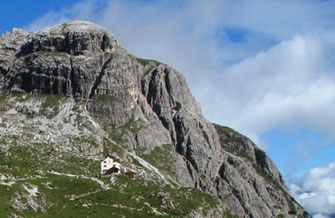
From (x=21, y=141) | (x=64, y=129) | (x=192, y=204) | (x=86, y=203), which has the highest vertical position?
(x=64, y=129)

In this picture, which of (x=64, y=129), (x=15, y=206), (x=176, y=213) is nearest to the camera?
(x=15, y=206)

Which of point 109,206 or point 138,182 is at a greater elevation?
point 138,182

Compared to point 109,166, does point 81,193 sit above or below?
below

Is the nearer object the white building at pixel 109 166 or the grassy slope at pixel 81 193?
the grassy slope at pixel 81 193

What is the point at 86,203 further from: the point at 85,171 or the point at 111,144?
the point at 111,144

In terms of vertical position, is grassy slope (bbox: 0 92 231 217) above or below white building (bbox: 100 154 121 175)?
below

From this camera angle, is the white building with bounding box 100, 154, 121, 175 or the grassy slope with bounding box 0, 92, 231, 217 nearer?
the grassy slope with bounding box 0, 92, 231, 217

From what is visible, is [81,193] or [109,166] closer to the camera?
[81,193]

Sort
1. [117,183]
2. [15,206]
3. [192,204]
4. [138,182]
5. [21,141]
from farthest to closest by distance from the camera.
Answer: [21,141] → [138,182] → [117,183] → [192,204] → [15,206]

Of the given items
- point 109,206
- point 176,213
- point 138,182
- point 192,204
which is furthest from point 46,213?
point 138,182

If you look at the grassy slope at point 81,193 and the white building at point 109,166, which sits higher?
the white building at point 109,166

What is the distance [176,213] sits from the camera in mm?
118000

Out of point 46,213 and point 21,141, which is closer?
point 46,213

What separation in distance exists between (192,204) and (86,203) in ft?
97.7
